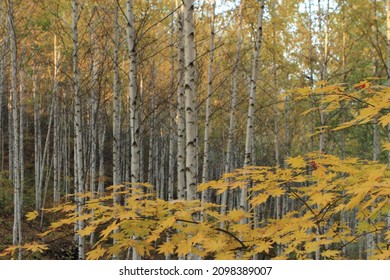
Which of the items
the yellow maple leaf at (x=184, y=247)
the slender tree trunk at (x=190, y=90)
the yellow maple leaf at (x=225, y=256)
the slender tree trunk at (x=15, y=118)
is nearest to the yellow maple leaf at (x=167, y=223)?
the yellow maple leaf at (x=184, y=247)

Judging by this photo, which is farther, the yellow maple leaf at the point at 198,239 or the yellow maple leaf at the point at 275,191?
the yellow maple leaf at the point at 275,191

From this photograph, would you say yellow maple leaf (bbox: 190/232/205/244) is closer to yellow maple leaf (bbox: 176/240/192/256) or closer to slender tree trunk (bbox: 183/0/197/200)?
yellow maple leaf (bbox: 176/240/192/256)

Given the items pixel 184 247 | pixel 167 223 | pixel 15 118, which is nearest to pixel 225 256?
pixel 184 247

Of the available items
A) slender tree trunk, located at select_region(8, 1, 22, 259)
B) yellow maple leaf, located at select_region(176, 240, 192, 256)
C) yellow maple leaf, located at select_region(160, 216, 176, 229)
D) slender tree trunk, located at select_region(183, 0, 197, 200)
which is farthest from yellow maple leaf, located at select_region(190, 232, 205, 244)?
slender tree trunk, located at select_region(8, 1, 22, 259)

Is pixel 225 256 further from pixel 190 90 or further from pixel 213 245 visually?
pixel 190 90

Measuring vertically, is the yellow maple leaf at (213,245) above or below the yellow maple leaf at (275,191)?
below

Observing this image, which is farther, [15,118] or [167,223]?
[15,118]

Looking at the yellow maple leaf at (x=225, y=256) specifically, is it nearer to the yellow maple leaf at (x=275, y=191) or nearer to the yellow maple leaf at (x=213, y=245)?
the yellow maple leaf at (x=213, y=245)

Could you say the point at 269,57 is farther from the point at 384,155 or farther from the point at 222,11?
the point at 384,155

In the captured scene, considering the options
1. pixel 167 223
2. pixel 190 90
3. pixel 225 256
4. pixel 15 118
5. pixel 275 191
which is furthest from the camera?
pixel 15 118

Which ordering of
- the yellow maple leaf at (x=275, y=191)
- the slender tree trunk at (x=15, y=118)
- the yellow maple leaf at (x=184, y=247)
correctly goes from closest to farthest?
the yellow maple leaf at (x=184, y=247), the yellow maple leaf at (x=275, y=191), the slender tree trunk at (x=15, y=118)
